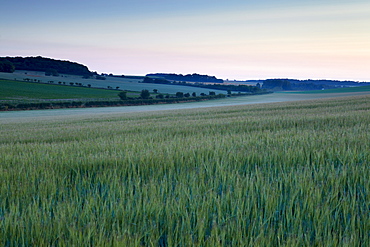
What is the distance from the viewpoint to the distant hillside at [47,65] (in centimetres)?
13876

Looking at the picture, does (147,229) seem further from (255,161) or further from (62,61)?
(62,61)

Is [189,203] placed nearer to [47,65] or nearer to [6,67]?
[6,67]

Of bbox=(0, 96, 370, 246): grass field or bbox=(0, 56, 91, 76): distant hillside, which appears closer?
bbox=(0, 96, 370, 246): grass field

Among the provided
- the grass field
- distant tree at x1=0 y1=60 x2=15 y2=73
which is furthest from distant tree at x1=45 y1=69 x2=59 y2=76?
the grass field

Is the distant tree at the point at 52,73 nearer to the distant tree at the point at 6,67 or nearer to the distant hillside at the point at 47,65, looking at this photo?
the distant hillside at the point at 47,65

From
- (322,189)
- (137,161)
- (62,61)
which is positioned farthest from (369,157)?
(62,61)

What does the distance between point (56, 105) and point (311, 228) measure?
60352mm

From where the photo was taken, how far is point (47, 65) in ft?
481

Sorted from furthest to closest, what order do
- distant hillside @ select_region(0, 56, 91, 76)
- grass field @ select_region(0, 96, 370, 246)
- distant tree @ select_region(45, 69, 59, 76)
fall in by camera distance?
distant hillside @ select_region(0, 56, 91, 76) → distant tree @ select_region(45, 69, 59, 76) → grass field @ select_region(0, 96, 370, 246)

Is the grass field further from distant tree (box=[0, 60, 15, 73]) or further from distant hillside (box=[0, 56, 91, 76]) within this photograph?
distant hillside (box=[0, 56, 91, 76])

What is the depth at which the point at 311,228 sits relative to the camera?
2.35 m

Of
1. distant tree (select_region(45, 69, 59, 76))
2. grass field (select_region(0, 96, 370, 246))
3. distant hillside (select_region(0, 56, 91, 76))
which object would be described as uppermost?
distant hillside (select_region(0, 56, 91, 76))

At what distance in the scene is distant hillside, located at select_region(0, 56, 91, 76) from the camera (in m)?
139

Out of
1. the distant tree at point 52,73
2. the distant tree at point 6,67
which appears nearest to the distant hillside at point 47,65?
the distant tree at point 52,73
